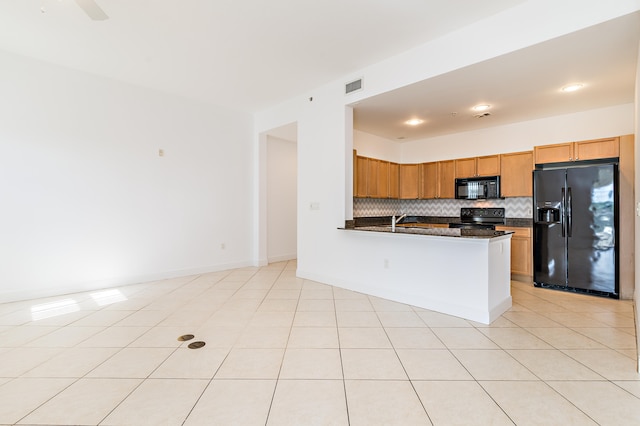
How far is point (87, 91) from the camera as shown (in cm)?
420

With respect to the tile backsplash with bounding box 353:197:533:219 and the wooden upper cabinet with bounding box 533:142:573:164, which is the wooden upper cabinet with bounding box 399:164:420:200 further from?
the wooden upper cabinet with bounding box 533:142:573:164

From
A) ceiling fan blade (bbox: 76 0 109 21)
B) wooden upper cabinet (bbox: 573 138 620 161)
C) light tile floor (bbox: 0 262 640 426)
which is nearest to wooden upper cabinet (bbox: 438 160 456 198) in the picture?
wooden upper cabinet (bbox: 573 138 620 161)

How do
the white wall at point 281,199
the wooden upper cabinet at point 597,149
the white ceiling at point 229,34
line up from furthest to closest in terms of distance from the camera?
1. the white wall at point 281,199
2. the wooden upper cabinet at point 597,149
3. the white ceiling at point 229,34

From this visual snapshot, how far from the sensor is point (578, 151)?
175 inches

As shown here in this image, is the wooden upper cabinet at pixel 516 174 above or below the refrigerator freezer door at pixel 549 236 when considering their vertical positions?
above

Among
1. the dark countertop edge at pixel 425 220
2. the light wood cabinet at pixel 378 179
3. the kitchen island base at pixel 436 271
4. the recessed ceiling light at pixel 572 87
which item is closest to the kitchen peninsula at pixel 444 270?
the kitchen island base at pixel 436 271

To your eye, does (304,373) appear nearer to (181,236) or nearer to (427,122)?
(181,236)

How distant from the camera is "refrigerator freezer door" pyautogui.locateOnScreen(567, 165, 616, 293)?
3893 millimetres

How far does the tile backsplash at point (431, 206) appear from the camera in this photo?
210 inches

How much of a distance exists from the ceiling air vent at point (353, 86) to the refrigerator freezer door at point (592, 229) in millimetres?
3126

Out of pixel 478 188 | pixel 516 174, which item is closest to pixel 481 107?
pixel 516 174

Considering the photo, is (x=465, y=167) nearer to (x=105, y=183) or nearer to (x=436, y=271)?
(x=436, y=271)

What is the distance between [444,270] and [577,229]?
2.25 metres

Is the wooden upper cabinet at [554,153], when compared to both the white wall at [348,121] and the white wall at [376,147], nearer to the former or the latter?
the white wall at [348,121]
